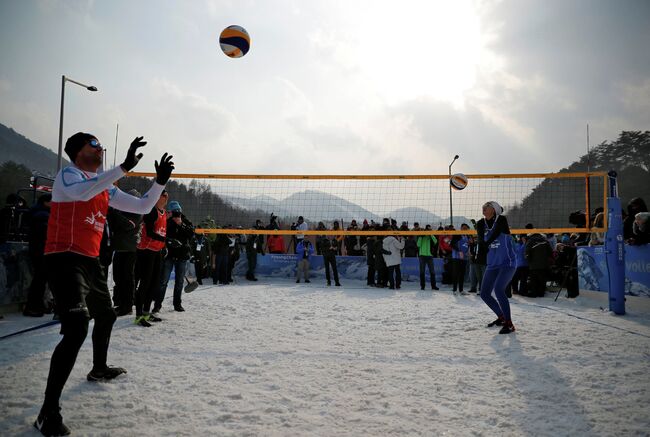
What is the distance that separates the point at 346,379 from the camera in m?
3.18

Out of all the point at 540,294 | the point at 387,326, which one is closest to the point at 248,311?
the point at 387,326

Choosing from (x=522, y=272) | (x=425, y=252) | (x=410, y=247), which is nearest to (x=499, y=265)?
(x=522, y=272)

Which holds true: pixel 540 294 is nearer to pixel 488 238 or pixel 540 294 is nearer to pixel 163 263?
pixel 488 238

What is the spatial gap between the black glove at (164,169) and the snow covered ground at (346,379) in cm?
158

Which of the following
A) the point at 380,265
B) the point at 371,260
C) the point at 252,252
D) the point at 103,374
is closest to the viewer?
the point at 103,374

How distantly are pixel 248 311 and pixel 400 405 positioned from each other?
443 cm

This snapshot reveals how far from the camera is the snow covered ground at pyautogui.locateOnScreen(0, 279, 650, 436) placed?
236 cm

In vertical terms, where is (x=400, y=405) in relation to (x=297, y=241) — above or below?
below

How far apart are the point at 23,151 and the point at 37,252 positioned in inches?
8407

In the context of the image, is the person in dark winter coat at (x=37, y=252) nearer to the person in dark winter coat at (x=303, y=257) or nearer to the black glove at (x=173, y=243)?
the black glove at (x=173, y=243)

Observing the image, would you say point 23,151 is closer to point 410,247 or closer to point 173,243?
point 410,247

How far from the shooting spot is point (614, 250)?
6.49 m

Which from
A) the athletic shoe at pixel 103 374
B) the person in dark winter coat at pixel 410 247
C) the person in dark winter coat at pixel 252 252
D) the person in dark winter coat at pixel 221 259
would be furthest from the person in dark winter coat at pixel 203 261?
the athletic shoe at pixel 103 374

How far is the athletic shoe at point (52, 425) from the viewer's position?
2.17m
